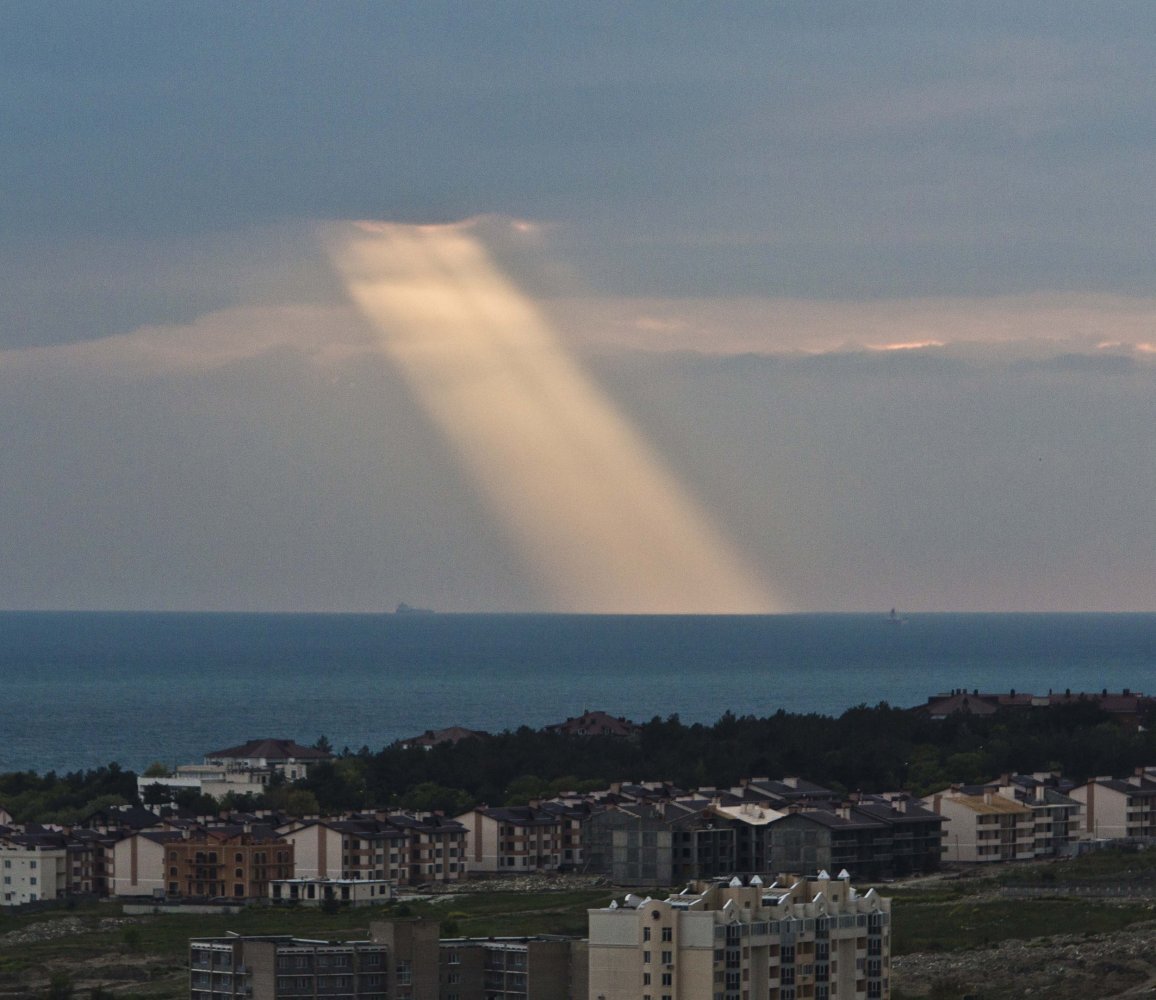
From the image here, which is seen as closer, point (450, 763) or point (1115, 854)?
point (1115, 854)

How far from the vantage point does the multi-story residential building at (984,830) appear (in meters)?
79.9

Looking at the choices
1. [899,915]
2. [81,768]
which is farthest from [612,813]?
[81,768]

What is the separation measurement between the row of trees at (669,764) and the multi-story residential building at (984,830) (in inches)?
360

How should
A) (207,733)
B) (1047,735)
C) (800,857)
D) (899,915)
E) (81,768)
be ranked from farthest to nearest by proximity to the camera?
(207,733), (81,768), (1047,735), (800,857), (899,915)

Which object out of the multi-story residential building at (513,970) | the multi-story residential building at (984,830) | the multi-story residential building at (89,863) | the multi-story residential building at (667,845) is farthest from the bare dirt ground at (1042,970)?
the multi-story residential building at (89,863)

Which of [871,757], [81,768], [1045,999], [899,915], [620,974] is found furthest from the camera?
[81,768]

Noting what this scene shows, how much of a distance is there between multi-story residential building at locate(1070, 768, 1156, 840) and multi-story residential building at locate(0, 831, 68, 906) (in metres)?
32.8

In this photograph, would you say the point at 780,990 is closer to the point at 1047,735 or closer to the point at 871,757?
the point at 871,757

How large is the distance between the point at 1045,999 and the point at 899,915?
35.5 feet

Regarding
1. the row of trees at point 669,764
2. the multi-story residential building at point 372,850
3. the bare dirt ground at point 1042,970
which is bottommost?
the bare dirt ground at point 1042,970

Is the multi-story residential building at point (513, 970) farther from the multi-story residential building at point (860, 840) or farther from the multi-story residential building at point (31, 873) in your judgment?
the multi-story residential building at point (31, 873)

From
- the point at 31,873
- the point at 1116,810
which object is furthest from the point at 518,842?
the point at 1116,810

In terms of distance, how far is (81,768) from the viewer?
12950 centimetres

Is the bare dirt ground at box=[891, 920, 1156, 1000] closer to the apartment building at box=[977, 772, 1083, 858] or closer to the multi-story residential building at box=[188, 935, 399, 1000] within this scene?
the multi-story residential building at box=[188, 935, 399, 1000]
